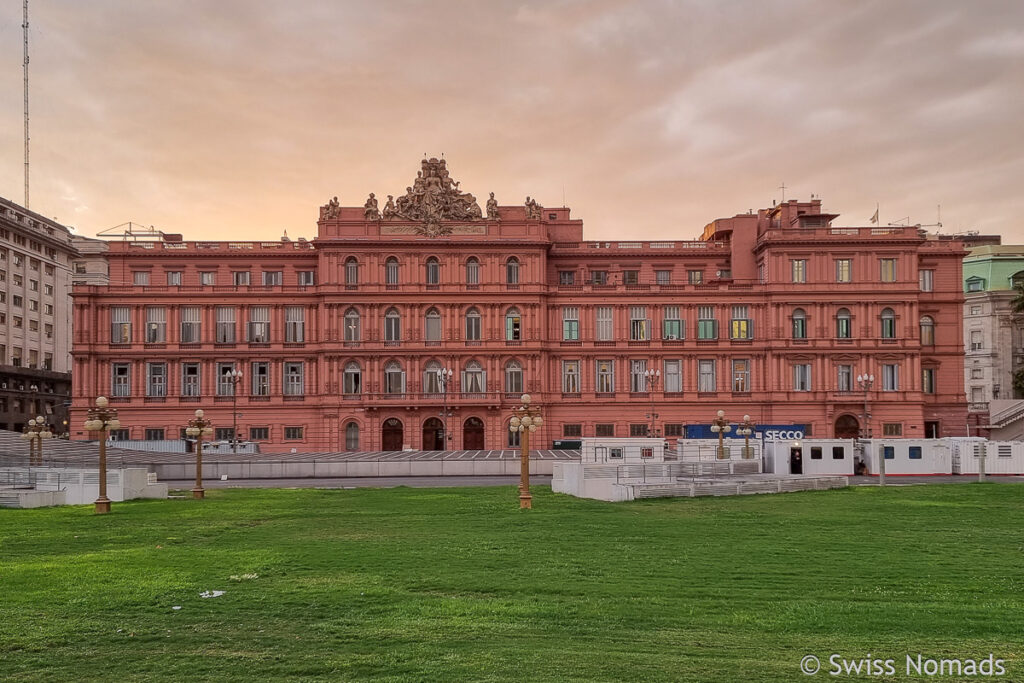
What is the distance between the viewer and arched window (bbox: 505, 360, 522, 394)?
68.7m

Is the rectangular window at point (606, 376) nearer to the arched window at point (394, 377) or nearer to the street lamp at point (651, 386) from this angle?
the street lamp at point (651, 386)

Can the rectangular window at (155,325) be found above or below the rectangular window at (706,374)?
above

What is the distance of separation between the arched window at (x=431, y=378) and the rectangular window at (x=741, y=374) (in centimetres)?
2416

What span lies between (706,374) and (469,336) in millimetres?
19788

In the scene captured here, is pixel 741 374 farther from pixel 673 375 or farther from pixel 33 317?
pixel 33 317

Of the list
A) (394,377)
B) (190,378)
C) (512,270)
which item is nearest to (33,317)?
(190,378)

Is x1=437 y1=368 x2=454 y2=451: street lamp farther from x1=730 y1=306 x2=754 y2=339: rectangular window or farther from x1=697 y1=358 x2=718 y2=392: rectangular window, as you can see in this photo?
x1=730 y1=306 x2=754 y2=339: rectangular window

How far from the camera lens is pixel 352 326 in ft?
224

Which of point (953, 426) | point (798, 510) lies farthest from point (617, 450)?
point (953, 426)

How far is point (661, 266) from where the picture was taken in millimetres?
73688

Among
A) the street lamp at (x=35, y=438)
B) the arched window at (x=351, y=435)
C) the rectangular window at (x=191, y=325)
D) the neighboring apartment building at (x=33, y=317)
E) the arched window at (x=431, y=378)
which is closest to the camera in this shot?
the street lamp at (x=35, y=438)

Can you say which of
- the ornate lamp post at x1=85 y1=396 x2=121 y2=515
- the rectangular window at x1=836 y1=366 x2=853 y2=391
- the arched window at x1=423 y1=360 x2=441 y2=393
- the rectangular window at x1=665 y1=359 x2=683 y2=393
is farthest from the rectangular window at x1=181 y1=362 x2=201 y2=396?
the rectangular window at x1=836 y1=366 x2=853 y2=391

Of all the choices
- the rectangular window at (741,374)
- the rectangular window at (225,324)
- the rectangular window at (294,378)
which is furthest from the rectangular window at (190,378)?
the rectangular window at (741,374)

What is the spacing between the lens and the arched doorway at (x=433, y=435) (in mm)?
68250
